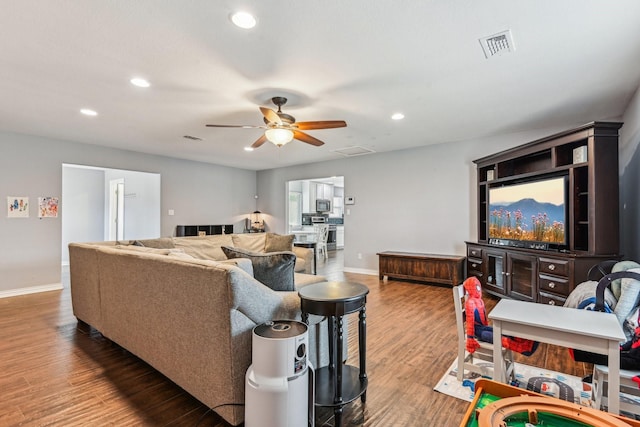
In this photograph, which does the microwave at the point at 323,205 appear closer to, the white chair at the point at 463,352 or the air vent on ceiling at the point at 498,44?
the air vent on ceiling at the point at 498,44

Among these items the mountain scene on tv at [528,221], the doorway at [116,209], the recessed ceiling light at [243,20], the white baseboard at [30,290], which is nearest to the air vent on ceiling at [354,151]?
the mountain scene on tv at [528,221]

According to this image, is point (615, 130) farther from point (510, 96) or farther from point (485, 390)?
point (485, 390)

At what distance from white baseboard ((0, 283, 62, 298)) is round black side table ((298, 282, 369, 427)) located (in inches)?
210

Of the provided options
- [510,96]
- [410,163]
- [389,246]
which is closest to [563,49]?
[510,96]

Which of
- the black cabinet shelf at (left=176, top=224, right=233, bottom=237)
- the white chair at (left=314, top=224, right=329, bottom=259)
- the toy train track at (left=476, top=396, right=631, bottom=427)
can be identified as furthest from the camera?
the white chair at (left=314, top=224, right=329, bottom=259)

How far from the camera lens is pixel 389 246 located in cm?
625

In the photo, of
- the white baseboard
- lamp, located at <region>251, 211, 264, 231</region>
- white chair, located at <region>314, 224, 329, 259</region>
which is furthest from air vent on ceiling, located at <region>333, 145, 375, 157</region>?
the white baseboard

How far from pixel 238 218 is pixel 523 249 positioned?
649cm

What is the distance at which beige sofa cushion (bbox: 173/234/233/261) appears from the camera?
4.12 m

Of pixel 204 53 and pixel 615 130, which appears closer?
pixel 204 53

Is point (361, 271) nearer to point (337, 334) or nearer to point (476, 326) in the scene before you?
point (476, 326)

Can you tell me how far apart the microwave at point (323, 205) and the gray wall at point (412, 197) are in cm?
351

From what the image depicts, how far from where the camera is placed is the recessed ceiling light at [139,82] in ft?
9.47

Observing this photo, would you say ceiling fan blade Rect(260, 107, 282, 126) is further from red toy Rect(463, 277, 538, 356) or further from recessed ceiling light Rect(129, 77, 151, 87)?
red toy Rect(463, 277, 538, 356)
